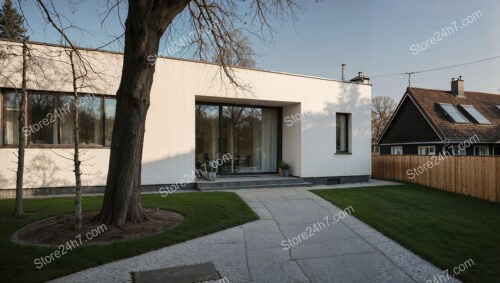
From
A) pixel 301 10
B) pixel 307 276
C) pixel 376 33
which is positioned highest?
pixel 376 33

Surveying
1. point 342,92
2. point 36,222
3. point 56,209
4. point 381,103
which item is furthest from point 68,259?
point 381,103

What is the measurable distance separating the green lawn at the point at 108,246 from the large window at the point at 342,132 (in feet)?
20.0

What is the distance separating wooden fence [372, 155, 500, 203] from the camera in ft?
33.1

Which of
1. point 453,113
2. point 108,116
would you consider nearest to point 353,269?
point 108,116

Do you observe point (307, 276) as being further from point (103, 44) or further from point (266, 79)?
point (266, 79)

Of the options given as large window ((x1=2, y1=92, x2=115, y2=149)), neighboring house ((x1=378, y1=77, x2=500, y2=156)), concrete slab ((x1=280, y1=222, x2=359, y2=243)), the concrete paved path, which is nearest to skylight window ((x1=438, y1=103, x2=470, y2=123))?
neighboring house ((x1=378, y1=77, x2=500, y2=156))

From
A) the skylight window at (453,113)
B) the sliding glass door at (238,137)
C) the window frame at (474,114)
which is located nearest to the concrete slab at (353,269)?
the sliding glass door at (238,137)

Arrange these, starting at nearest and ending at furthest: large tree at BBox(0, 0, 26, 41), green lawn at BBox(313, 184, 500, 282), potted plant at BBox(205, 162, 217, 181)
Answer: green lawn at BBox(313, 184, 500, 282) < large tree at BBox(0, 0, 26, 41) < potted plant at BBox(205, 162, 217, 181)

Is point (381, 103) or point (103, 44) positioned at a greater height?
point (381, 103)

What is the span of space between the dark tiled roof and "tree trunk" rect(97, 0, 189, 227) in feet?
59.8

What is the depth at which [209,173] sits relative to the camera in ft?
35.7

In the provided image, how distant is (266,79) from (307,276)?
8.32 meters

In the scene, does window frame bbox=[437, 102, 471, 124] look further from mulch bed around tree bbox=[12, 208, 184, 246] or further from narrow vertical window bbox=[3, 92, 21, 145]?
narrow vertical window bbox=[3, 92, 21, 145]

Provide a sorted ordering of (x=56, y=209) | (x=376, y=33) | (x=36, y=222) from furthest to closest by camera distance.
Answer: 1. (x=376, y=33)
2. (x=56, y=209)
3. (x=36, y=222)
